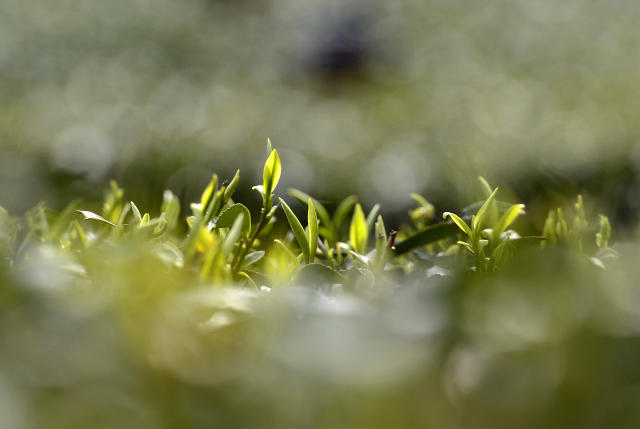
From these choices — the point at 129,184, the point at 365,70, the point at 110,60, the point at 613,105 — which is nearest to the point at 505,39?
the point at 365,70

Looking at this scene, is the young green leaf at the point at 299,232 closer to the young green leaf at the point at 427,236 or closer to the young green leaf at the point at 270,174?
the young green leaf at the point at 270,174

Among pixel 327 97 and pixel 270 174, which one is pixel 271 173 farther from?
pixel 327 97

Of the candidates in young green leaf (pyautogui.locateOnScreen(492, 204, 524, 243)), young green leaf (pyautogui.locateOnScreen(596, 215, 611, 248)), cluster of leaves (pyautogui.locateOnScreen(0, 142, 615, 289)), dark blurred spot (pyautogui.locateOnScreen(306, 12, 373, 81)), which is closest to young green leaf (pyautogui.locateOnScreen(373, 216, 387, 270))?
cluster of leaves (pyautogui.locateOnScreen(0, 142, 615, 289))

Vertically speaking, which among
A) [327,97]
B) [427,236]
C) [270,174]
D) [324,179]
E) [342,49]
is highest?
[270,174]

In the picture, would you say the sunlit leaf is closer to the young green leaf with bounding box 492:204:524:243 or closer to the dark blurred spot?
the young green leaf with bounding box 492:204:524:243

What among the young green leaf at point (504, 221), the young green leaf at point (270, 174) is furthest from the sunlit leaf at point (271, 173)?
the young green leaf at point (504, 221)

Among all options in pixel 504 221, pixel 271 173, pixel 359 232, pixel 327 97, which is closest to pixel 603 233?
pixel 504 221
